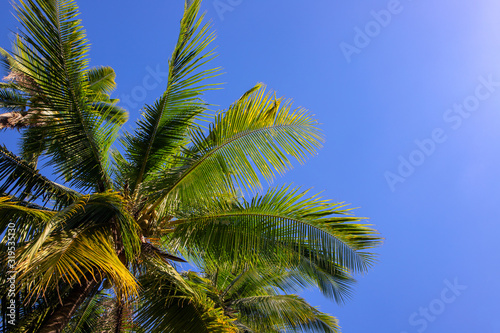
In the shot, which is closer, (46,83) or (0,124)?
(46,83)

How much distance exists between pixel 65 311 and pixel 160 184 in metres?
1.85

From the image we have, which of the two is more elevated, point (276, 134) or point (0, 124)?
point (276, 134)

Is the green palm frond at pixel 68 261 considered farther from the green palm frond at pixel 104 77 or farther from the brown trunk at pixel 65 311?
the green palm frond at pixel 104 77

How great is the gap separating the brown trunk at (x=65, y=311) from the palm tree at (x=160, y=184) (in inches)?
0.5

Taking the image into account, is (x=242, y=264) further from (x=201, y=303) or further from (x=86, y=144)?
(x=86, y=144)

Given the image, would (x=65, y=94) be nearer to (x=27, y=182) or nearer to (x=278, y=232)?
(x=27, y=182)

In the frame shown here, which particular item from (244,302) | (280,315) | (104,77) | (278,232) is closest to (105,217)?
(278,232)

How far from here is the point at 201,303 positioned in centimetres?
465

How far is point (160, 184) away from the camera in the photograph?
5316 mm

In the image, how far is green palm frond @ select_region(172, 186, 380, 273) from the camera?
486 cm

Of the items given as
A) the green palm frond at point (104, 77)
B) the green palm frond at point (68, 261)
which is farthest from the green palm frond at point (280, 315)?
the green palm frond at point (104, 77)

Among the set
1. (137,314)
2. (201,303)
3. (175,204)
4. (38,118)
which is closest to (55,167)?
(38,118)

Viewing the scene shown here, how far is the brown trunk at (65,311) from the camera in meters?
4.20

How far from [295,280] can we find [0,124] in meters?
6.48
